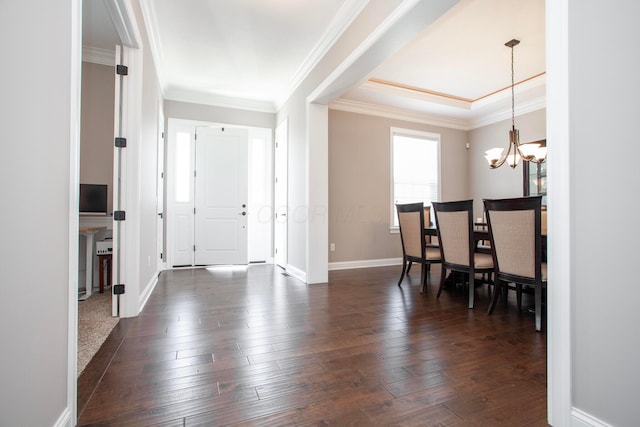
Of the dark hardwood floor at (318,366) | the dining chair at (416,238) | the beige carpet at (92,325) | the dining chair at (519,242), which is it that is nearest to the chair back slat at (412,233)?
the dining chair at (416,238)

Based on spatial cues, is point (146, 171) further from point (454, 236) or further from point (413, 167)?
point (413, 167)

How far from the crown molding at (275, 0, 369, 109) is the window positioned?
2.10 m

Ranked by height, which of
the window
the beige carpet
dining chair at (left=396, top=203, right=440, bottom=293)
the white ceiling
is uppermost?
the white ceiling

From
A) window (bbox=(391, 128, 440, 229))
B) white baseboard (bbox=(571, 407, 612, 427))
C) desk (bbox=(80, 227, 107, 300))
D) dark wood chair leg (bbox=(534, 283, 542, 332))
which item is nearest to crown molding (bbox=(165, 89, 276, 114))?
window (bbox=(391, 128, 440, 229))

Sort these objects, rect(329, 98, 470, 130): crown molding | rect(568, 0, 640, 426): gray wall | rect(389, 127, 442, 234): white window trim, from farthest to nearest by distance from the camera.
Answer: rect(389, 127, 442, 234): white window trim → rect(329, 98, 470, 130): crown molding → rect(568, 0, 640, 426): gray wall

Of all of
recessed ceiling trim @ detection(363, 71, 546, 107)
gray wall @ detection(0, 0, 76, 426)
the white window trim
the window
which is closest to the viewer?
gray wall @ detection(0, 0, 76, 426)

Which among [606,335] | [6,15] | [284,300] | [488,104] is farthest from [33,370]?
[488,104]

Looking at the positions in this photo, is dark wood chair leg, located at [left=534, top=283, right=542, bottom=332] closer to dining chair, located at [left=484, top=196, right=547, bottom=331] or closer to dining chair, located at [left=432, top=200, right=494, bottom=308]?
dining chair, located at [left=484, top=196, right=547, bottom=331]

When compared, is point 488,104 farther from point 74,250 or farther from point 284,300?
point 74,250

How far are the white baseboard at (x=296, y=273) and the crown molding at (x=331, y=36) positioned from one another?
2693mm

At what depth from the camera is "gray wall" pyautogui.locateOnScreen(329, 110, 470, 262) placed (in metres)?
5.09

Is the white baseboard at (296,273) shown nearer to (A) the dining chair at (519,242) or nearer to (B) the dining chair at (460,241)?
(B) the dining chair at (460,241)

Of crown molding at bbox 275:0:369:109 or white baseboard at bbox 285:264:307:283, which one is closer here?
crown molding at bbox 275:0:369:109

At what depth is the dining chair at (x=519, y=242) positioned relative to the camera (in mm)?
2377
